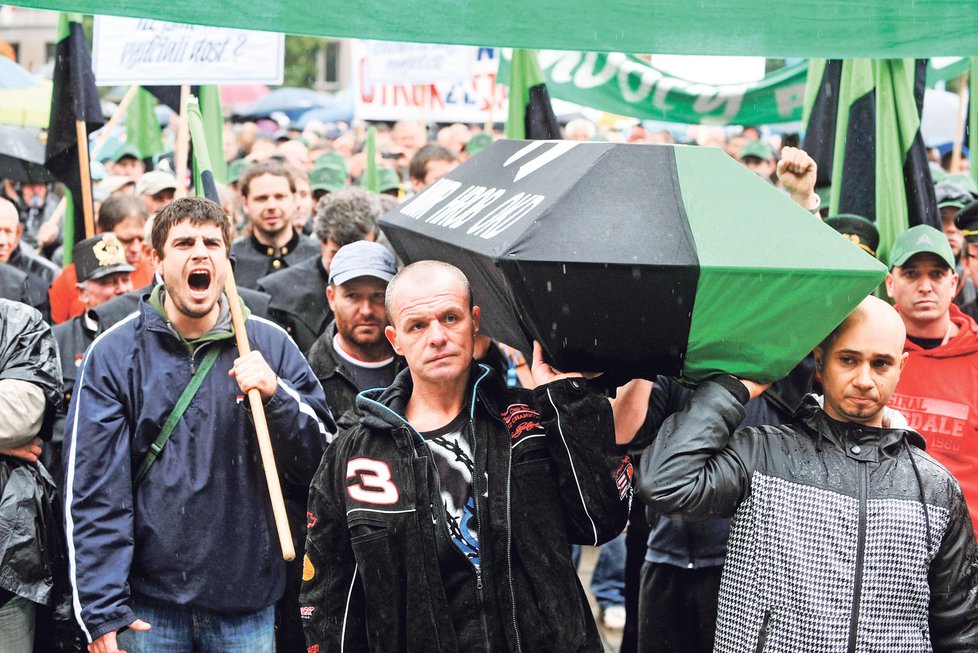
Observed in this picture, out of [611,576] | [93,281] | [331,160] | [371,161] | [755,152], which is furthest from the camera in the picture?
[755,152]

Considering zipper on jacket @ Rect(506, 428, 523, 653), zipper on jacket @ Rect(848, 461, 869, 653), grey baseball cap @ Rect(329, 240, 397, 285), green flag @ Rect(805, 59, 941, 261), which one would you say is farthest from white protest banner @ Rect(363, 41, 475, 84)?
zipper on jacket @ Rect(848, 461, 869, 653)

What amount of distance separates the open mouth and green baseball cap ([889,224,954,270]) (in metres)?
2.50

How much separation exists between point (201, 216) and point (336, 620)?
1511 mm

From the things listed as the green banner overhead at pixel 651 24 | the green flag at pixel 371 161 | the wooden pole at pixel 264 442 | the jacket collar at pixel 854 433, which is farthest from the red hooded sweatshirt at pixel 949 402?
the green flag at pixel 371 161

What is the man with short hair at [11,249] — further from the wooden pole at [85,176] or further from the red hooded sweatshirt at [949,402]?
the red hooded sweatshirt at [949,402]

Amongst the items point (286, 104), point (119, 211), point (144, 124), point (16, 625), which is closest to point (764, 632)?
point (16, 625)

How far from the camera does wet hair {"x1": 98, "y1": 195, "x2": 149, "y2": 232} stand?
6367 mm

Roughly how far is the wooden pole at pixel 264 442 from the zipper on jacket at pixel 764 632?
133 centimetres

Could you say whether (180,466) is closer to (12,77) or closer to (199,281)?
(199,281)

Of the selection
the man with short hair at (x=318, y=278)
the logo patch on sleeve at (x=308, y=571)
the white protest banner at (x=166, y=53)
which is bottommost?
the logo patch on sleeve at (x=308, y=571)

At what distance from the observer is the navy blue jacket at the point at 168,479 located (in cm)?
373

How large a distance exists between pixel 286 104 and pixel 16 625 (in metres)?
19.5

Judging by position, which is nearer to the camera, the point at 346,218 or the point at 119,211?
the point at 346,218

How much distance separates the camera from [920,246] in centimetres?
439
